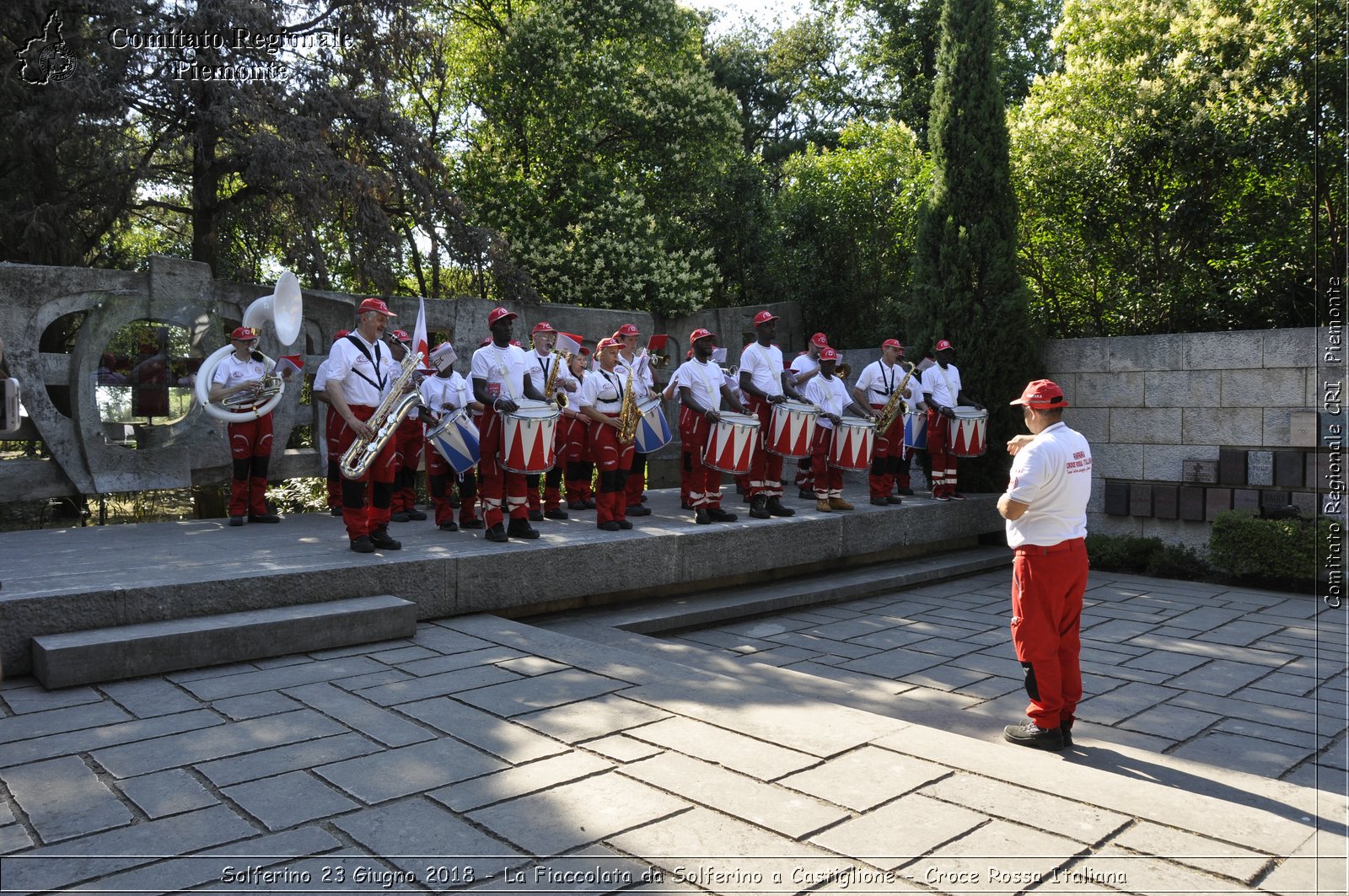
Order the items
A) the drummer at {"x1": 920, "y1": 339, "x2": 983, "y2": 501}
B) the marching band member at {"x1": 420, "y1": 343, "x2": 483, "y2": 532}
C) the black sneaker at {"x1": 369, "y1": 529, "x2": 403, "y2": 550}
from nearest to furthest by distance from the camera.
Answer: the black sneaker at {"x1": 369, "y1": 529, "x2": 403, "y2": 550} → the marching band member at {"x1": 420, "y1": 343, "x2": 483, "y2": 532} → the drummer at {"x1": 920, "y1": 339, "x2": 983, "y2": 501}

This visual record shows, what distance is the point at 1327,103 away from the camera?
9.36 m

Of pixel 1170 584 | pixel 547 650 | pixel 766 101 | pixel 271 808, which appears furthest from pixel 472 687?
pixel 766 101

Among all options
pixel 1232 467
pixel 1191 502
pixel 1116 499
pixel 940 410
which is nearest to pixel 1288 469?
pixel 1232 467

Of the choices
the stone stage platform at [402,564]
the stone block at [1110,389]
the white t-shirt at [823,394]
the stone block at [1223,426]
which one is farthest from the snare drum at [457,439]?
the stone block at [1223,426]

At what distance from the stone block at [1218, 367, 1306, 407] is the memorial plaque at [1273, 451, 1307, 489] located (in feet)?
1.65

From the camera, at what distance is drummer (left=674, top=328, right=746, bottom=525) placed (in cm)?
852

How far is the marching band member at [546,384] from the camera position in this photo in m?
8.48

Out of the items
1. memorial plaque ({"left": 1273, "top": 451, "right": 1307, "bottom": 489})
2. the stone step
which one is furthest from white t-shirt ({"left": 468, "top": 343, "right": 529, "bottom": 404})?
memorial plaque ({"left": 1273, "top": 451, "right": 1307, "bottom": 489})

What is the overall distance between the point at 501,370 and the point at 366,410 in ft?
4.05

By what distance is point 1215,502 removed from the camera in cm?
1005

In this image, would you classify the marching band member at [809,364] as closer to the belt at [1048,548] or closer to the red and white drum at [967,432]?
the red and white drum at [967,432]

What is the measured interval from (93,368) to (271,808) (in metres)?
6.25

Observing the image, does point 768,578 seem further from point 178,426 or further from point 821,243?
point 821,243

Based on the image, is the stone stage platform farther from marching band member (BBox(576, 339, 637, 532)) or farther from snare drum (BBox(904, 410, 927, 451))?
snare drum (BBox(904, 410, 927, 451))
